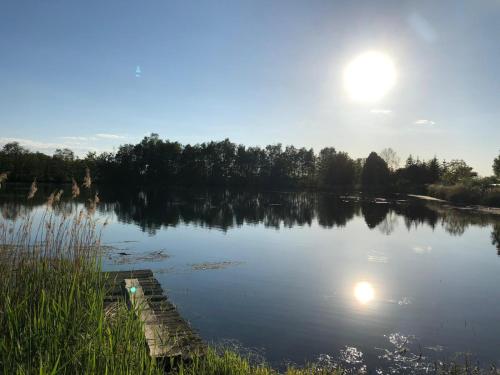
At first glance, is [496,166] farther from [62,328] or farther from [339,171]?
[62,328]

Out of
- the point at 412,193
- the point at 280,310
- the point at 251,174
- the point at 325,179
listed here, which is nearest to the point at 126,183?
the point at 251,174

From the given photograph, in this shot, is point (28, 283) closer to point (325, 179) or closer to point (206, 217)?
point (206, 217)

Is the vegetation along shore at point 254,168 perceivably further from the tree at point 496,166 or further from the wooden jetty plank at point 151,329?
the wooden jetty plank at point 151,329

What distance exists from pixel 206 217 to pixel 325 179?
205ft

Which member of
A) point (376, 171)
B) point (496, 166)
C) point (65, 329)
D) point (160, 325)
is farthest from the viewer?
point (376, 171)

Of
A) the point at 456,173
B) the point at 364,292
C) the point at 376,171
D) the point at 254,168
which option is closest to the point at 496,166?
the point at 456,173

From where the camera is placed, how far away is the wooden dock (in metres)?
6.17

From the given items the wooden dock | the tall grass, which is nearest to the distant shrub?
the wooden dock

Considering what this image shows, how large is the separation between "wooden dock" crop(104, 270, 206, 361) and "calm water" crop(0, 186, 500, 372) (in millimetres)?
894

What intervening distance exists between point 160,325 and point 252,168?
299 ft

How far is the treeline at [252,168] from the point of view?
7956 cm

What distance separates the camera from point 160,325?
7.42 m

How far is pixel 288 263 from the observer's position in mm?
17031

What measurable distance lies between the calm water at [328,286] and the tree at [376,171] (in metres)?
55.2
